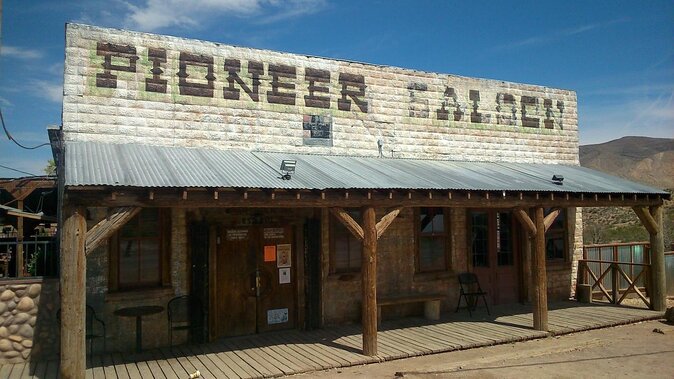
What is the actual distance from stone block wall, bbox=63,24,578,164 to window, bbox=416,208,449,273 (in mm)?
1339

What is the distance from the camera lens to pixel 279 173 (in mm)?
7824

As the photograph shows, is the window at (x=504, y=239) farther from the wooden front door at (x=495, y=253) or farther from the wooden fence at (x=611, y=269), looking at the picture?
the wooden fence at (x=611, y=269)

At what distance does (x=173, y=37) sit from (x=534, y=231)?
24.2 feet

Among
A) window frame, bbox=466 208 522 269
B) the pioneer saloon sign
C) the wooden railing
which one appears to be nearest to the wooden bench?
window frame, bbox=466 208 522 269

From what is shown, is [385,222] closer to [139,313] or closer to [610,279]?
[139,313]

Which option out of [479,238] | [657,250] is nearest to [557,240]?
[657,250]

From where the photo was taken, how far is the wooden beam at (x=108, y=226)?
615 centimetres

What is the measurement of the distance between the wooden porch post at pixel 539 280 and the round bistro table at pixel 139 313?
6.50m

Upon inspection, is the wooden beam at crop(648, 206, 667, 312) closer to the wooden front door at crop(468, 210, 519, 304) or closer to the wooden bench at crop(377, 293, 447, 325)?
the wooden front door at crop(468, 210, 519, 304)

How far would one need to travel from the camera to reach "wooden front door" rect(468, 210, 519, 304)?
11.6 m

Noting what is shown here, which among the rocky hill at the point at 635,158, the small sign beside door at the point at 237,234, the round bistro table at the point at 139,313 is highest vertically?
the rocky hill at the point at 635,158

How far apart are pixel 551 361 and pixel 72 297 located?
661 cm

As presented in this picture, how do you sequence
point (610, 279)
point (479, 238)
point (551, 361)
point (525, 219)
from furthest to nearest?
point (610, 279), point (479, 238), point (525, 219), point (551, 361)

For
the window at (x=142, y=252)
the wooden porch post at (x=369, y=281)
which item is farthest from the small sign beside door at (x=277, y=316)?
the wooden porch post at (x=369, y=281)
